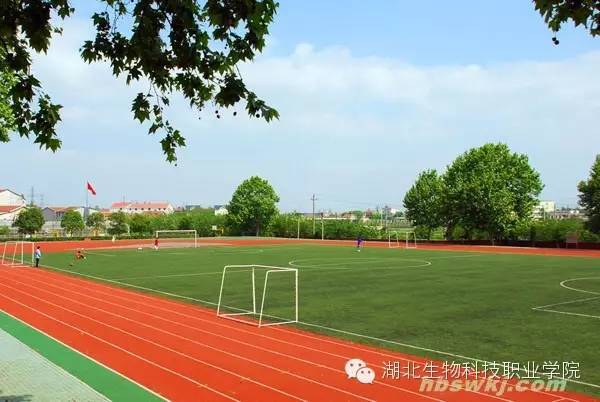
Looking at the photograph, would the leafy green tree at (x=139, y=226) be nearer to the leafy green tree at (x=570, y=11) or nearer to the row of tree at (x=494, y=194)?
the row of tree at (x=494, y=194)

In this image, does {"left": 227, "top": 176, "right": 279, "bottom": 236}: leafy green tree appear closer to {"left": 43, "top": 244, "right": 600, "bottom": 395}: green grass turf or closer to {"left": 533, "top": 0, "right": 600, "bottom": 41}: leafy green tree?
{"left": 43, "top": 244, "right": 600, "bottom": 395}: green grass turf

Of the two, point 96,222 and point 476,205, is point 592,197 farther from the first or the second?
point 96,222

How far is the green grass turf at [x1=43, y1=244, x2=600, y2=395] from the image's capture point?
1189 centimetres

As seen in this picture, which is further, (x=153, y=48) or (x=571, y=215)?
(x=571, y=215)

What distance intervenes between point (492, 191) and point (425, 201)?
14585mm

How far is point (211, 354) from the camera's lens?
11531 millimetres

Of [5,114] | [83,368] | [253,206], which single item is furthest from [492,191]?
[83,368]

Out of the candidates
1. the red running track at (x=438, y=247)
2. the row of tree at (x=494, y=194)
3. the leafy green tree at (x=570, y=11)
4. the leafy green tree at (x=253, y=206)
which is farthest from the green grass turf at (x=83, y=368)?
the leafy green tree at (x=253, y=206)

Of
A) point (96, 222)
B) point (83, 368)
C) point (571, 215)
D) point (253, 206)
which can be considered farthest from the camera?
point (571, 215)

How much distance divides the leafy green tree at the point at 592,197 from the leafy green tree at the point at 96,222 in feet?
241

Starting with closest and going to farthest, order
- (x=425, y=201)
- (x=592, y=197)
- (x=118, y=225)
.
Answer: (x=592, y=197) < (x=425, y=201) < (x=118, y=225)

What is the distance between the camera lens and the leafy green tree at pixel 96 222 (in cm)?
9394

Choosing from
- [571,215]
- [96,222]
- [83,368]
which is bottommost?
[83,368]

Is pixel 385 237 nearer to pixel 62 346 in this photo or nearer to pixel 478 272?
pixel 478 272
